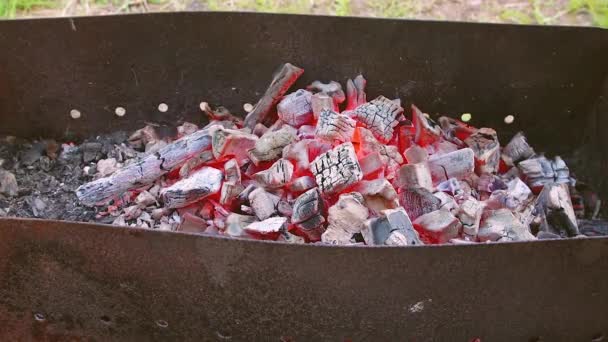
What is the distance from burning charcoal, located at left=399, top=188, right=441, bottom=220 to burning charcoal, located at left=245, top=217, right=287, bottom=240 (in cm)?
35

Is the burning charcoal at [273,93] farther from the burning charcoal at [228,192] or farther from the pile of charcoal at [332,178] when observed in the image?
the burning charcoal at [228,192]

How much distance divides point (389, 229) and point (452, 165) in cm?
41

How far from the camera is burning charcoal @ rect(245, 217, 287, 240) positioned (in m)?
1.61

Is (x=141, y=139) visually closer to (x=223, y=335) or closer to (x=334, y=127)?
(x=334, y=127)

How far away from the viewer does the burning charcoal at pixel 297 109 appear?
1953 mm

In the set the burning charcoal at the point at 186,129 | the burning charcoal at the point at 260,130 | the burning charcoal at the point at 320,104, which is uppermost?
the burning charcoal at the point at 320,104

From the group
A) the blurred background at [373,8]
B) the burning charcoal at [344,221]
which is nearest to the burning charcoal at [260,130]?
the burning charcoal at [344,221]

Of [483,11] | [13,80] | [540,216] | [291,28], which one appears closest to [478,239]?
[540,216]

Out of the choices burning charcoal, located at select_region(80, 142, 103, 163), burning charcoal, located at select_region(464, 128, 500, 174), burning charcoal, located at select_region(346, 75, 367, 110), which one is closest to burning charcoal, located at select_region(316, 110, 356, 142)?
burning charcoal, located at select_region(346, 75, 367, 110)

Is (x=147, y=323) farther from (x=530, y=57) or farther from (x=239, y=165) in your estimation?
(x=530, y=57)

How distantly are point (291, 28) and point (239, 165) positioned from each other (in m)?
0.48

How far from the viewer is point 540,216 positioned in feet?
6.01

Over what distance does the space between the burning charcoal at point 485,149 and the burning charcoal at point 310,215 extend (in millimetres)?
591

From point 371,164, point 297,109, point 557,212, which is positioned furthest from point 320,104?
point 557,212
